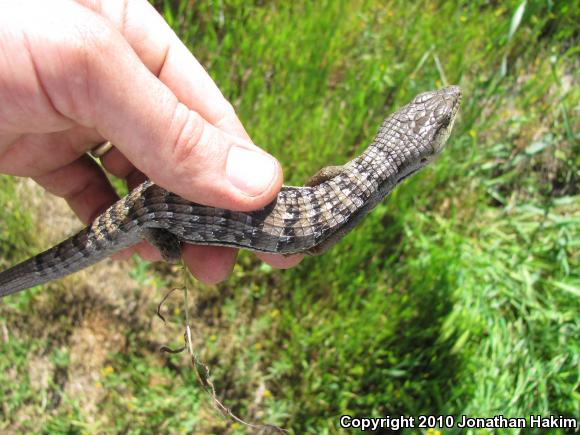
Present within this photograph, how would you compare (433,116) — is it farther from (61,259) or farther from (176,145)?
(61,259)

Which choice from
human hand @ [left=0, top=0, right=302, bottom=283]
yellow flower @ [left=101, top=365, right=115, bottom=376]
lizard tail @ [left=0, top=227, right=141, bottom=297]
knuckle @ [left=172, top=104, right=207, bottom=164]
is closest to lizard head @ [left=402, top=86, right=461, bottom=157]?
human hand @ [left=0, top=0, right=302, bottom=283]

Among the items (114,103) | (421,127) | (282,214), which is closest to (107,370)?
(282,214)

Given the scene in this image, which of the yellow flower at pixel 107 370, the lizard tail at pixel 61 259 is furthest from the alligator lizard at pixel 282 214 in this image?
the yellow flower at pixel 107 370

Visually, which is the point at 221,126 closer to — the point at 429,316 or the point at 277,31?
the point at 277,31

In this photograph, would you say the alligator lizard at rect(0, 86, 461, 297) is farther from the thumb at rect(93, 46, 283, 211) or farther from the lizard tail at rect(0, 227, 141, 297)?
the thumb at rect(93, 46, 283, 211)

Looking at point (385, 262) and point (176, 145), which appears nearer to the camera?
point (176, 145)

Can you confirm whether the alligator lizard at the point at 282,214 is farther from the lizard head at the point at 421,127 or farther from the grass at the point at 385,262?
the grass at the point at 385,262
